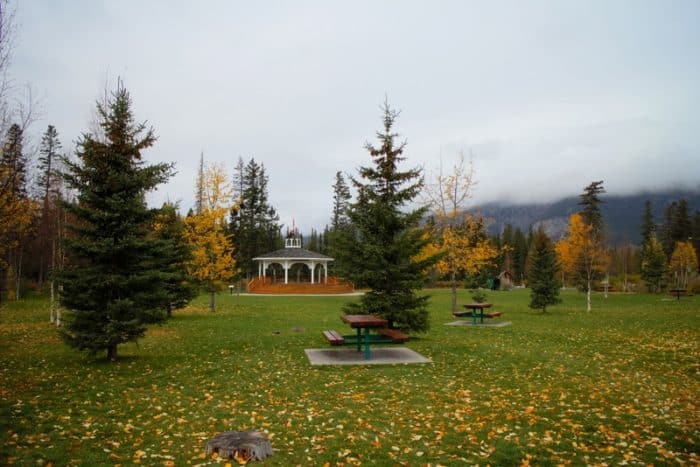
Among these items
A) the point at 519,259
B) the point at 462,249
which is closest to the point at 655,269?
the point at 462,249

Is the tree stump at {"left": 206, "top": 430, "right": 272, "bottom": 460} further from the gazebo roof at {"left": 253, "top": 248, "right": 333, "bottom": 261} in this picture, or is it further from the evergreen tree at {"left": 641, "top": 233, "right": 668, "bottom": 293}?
the evergreen tree at {"left": 641, "top": 233, "right": 668, "bottom": 293}

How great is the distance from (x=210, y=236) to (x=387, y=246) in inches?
511

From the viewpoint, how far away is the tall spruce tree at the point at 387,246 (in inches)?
573

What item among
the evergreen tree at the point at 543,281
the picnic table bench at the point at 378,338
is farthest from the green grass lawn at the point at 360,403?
the evergreen tree at the point at 543,281

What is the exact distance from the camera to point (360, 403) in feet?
24.9

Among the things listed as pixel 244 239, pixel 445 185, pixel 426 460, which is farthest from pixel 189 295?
pixel 244 239

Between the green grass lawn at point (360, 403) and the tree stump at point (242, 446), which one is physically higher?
the tree stump at point (242, 446)

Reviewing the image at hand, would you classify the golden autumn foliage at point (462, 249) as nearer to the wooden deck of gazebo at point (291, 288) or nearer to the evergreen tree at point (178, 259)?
the evergreen tree at point (178, 259)

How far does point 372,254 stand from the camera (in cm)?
1459

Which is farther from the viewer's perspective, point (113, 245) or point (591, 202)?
point (591, 202)

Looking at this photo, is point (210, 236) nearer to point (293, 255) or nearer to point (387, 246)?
point (387, 246)

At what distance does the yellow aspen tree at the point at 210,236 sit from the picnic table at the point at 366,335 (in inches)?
520

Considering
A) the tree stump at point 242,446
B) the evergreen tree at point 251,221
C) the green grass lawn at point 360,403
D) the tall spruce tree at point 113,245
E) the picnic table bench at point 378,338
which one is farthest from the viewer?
the evergreen tree at point 251,221

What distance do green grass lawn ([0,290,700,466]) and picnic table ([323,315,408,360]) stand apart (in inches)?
37.5
